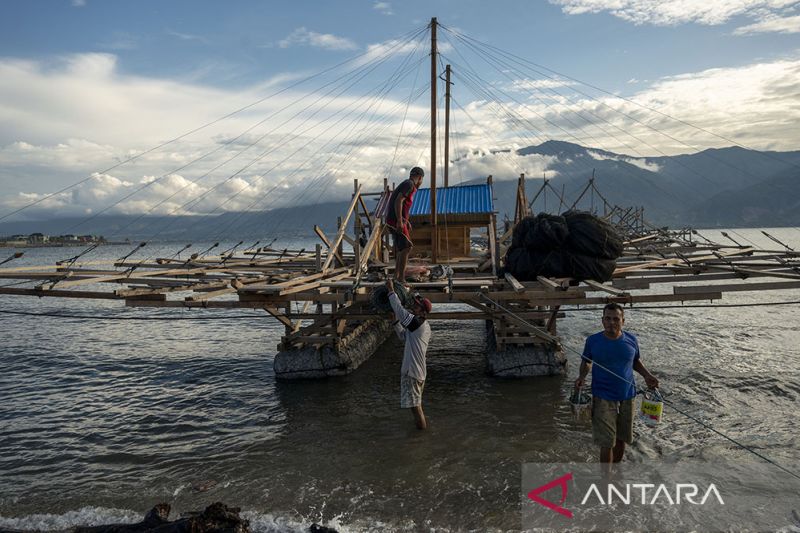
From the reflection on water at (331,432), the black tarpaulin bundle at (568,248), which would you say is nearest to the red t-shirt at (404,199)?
the black tarpaulin bundle at (568,248)

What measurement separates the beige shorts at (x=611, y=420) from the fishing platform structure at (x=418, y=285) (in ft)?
7.95

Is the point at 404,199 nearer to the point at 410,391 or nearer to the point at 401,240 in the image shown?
the point at 401,240

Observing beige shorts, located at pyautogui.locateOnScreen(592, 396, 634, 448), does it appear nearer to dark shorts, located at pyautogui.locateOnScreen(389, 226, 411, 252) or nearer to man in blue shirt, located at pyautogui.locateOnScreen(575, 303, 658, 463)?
man in blue shirt, located at pyautogui.locateOnScreen(575, 303, 658, 463)

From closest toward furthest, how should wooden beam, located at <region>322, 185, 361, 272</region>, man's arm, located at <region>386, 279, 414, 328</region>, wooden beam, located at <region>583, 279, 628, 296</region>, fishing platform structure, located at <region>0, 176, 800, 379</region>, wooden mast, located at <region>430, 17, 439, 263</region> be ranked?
man's arm, located at <region>386, 279, 414, 328</region> → wooden beam, located at <region>583, 279, 628, 296</region> → fishing platform structure, located at <region>0, 176, 800, 379</region> → wooden beam, located at <region>322, 185, 361, 272</region> → wooden mast, located at <region>430, 17, 439, 263</region>

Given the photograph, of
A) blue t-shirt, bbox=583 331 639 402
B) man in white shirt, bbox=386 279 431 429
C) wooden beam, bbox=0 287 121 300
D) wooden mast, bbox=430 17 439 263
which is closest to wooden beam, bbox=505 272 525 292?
man in white shirt, bbox=386 279 431 429

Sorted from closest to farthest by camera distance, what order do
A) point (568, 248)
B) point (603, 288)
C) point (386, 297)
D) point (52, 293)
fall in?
point (386, 297), point (603, 288), point (52, 293), point (568, 248)

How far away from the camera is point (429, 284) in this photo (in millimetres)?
10219

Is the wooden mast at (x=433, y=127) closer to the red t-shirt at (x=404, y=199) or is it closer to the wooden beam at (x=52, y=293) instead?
the red t-shirt at (x=404, y=199)

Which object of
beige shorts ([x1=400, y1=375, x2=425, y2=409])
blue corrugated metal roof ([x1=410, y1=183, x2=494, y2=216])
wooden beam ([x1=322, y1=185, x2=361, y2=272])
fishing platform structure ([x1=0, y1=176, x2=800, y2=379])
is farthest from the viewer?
blue corrugated metal roof ([x1=410, y1=183, x2=494, y2=216])

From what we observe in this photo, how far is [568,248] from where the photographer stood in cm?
1012

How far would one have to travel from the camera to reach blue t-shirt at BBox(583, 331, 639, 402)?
580cm

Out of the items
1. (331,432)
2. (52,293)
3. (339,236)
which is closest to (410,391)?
(331,432)

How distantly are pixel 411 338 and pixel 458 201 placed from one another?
10.7 m

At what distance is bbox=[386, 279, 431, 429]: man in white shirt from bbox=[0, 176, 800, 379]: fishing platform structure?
0.93m
